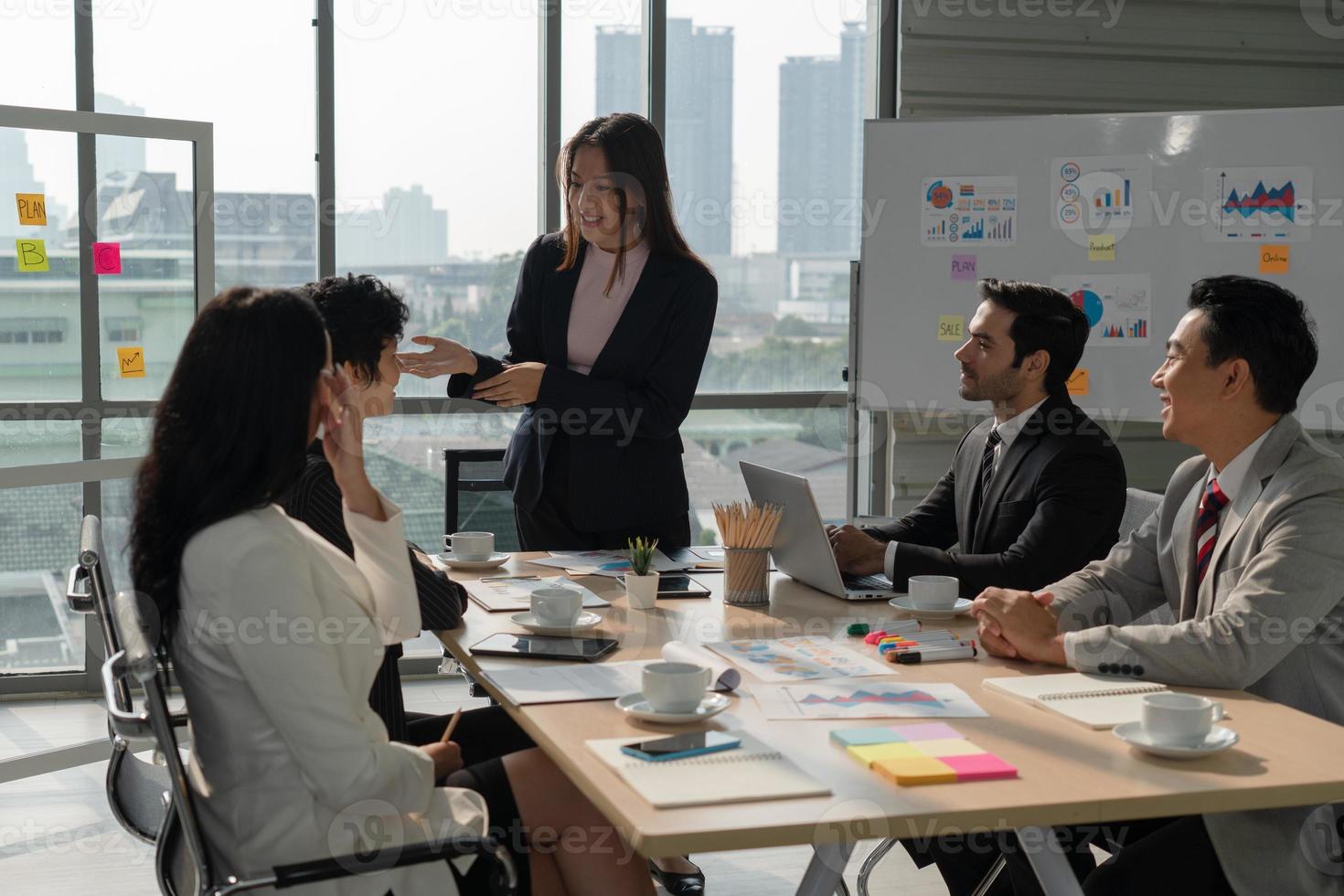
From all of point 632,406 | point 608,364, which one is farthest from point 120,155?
point 632,406

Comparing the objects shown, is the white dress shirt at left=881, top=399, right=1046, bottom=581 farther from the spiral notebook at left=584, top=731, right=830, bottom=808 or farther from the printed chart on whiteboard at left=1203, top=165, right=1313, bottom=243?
the printed chart on whiteboard at left=1203, top=165, right=1313, bottom=243

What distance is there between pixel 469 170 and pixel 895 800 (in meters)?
3.83

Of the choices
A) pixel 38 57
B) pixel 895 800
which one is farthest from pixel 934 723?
pixel 38 57

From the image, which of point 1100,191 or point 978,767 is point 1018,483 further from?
point 1100,191

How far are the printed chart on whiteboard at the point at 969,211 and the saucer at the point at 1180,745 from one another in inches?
124

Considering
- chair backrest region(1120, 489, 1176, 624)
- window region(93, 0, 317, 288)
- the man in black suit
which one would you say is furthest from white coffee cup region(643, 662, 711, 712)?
window region(93, 0, 317, 288)

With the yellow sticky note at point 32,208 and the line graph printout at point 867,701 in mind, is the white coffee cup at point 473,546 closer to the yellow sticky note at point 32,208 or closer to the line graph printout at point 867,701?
the line graph printout at point 867,701

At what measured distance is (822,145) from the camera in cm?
511

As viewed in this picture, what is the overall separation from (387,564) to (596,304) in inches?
53.8

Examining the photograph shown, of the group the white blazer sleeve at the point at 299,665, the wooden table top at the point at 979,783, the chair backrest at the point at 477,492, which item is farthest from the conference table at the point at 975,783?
the chair backrest at the point at 477,492

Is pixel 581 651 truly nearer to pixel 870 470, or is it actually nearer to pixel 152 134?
pixel 152 134

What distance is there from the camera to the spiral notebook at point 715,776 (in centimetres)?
138

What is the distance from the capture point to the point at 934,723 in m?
1.65

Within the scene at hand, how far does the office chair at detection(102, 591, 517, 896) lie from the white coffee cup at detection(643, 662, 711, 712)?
0.86 feet
